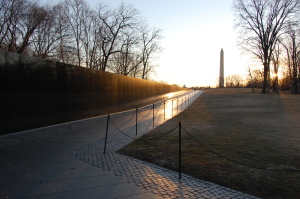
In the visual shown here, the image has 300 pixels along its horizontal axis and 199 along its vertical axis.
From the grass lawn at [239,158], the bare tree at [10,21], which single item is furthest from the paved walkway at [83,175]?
the bare tree at [10,21]

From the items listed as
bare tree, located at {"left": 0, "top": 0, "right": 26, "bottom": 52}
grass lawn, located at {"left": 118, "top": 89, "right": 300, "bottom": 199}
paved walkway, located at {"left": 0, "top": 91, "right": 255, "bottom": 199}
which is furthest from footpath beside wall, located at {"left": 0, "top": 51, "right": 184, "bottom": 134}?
bare tree, located at {"left": 0, "top": 0, "right": 26, "bottom": 52}

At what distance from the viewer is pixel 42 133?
9.81 meters

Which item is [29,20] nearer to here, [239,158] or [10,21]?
[10,21]

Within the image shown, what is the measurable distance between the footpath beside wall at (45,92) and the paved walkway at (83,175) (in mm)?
951

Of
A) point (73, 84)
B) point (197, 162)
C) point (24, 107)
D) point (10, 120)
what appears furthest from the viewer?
point (73, 84)

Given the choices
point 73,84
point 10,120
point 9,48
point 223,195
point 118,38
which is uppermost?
point 118,38

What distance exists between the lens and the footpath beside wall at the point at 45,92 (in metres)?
8.44

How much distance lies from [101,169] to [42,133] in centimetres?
501

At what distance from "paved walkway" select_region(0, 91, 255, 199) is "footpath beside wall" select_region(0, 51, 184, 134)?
37.4 inches

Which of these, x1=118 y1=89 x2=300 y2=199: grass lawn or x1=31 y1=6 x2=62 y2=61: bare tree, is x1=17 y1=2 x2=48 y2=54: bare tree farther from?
x1=118 y1=89 x2=300 y2=199: grass lawn

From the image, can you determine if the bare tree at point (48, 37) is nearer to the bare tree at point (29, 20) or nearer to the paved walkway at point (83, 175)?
the bare tree at point (29, 20)

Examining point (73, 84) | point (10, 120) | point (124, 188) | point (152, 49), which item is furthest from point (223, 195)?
point (152, 49)

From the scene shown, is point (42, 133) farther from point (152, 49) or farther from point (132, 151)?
point (152, 49)

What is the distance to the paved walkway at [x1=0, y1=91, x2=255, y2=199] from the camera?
178 inches
